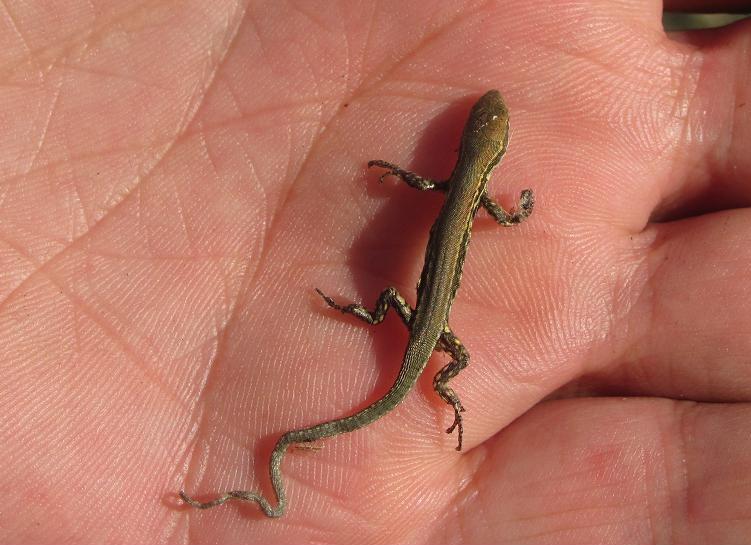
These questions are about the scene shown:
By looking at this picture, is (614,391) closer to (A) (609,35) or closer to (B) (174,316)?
(A) (609,35)

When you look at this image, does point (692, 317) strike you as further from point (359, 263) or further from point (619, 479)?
point (359, 263)

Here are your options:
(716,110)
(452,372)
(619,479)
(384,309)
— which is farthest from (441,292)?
(716,110)

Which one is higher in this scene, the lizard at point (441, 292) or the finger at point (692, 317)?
the lizard at point (441, 292)

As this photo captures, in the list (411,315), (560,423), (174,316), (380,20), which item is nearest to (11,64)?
(174,316)

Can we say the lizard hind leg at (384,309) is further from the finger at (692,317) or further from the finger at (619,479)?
the finger at (692,317)

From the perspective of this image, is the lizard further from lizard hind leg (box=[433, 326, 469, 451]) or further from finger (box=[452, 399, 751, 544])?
finger (box=[452, 399, 751, 544])

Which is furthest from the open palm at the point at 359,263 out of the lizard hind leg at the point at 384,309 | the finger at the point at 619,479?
the lizard hind leg at the point at 384,309
